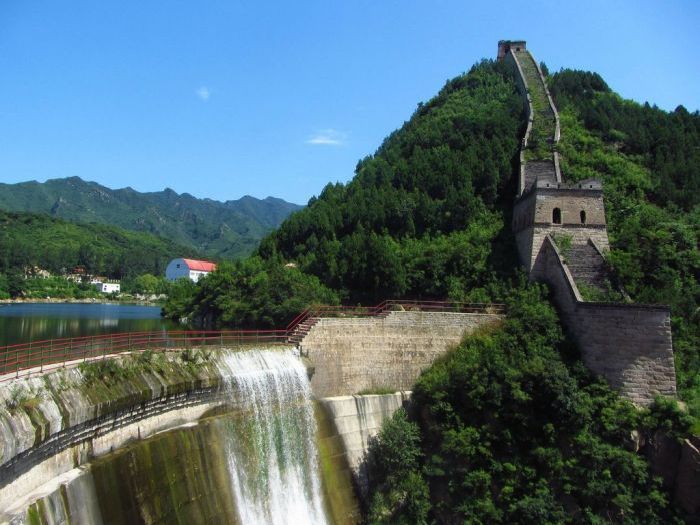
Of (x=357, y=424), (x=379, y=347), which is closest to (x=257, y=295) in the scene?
(x=379, y=347)

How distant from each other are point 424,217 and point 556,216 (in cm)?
1233

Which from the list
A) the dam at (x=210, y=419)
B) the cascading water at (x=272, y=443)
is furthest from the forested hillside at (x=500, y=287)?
the cascading water at (x=272, y=443)

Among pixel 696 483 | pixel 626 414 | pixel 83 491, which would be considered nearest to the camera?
pixel 83 491

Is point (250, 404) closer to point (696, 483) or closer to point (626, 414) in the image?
point (626, 414)

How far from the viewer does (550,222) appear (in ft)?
102

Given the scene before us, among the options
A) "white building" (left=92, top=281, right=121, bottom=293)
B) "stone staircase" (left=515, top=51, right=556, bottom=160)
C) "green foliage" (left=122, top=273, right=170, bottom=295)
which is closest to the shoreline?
"green foliage" (left=122, top=273, right=170, bottom=295)

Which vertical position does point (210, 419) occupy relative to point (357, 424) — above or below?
above

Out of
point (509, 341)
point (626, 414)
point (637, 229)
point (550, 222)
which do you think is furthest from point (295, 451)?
point (637, 229)

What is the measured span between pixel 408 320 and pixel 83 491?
16.2 meters

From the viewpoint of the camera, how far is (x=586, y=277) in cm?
2869

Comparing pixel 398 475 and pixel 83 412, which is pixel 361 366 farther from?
pixel 83 412

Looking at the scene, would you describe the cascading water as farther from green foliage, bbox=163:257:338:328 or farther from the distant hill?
the distant hill

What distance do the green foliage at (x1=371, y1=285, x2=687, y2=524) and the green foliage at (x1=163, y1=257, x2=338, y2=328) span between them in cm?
1348

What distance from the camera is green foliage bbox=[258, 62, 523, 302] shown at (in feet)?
113
